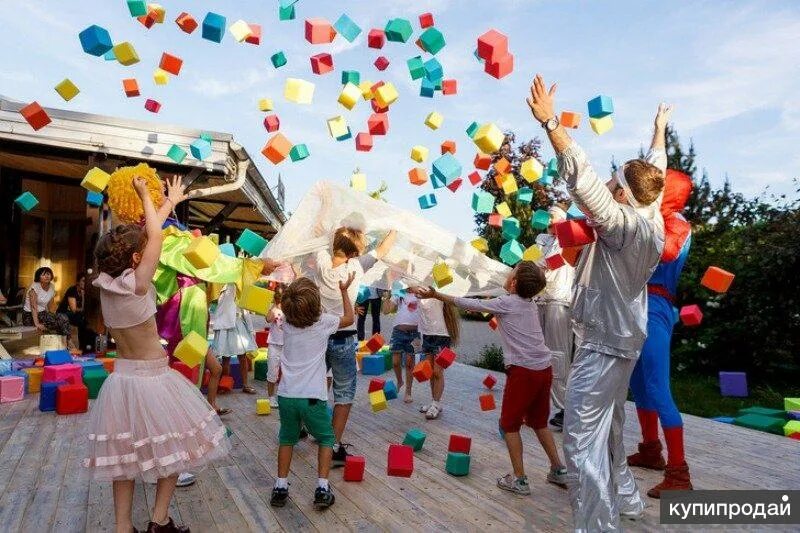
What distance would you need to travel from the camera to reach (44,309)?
9.11 m

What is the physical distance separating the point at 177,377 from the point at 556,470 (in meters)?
2.39

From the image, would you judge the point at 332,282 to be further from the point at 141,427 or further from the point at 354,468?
the point at 141,427

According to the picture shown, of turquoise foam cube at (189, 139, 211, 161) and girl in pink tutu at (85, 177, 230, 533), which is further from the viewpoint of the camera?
turquoise foam cube at (189, 139, 211, 161)

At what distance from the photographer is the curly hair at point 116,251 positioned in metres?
2.64

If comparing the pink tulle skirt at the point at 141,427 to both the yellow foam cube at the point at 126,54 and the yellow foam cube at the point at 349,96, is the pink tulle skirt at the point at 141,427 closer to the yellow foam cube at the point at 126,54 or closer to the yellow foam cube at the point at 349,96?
the yellow foam cube at the point at 349,96

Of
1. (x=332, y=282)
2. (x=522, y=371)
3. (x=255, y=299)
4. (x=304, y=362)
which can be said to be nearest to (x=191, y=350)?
(x=255, y=299)

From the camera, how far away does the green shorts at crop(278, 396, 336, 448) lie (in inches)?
133

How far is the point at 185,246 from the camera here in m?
3.72

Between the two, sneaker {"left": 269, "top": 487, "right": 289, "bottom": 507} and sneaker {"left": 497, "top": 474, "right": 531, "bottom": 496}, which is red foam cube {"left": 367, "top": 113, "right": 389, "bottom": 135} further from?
sneaker {"left": 269, "top": 487, "right": 289, "bottom": 507}

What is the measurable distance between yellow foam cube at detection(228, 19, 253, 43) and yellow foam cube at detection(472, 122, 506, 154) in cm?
224

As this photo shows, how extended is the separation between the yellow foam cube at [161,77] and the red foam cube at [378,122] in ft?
6.79

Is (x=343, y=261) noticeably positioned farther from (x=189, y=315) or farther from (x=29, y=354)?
(x=29, y=354)

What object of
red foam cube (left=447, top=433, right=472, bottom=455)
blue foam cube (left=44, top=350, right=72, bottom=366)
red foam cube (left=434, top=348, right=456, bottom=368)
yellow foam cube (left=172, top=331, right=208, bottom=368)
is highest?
yellow foam cube (left=172, top=331, right=208, bottom=368)

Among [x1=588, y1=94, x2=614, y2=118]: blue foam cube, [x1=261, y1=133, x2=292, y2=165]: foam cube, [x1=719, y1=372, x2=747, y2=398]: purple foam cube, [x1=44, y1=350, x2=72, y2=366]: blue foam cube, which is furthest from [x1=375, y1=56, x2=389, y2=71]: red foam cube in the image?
[x1=719, y1=372, x2=747, y2=398]: purple foam cube
